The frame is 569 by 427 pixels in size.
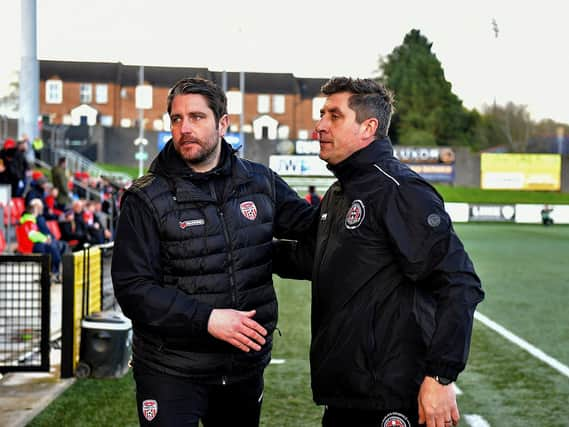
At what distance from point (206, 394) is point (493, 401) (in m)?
4.10

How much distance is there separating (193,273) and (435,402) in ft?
3.61

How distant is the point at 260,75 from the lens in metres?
88.3

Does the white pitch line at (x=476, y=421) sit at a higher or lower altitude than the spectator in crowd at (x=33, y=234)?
lower

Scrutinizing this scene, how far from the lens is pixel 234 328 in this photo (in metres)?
3.34

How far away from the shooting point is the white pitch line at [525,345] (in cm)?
855

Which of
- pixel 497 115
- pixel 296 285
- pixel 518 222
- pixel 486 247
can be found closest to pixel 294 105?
pixel 497 115

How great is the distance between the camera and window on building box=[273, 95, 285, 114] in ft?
285

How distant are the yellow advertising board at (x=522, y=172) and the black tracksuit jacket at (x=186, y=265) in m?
56.1

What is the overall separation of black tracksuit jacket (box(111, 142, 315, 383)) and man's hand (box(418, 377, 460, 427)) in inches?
34.7

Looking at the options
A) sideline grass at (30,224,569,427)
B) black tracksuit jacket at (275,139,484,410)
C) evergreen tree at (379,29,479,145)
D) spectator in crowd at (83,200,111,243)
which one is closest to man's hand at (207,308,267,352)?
black tracksuit jacket at (275,139,484,410)

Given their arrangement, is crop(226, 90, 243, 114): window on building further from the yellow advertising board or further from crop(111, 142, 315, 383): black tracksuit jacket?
crop(111, 142, 315, 383): black tracksuit jacket

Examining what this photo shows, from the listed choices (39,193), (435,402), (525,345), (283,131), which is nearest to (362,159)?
(435,402)

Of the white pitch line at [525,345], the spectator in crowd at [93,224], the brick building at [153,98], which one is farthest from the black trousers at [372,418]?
the brick building at [153,98]

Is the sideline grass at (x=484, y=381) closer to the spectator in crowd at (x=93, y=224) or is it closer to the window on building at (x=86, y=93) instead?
the spectator in crowd at (x=93, y=224)
